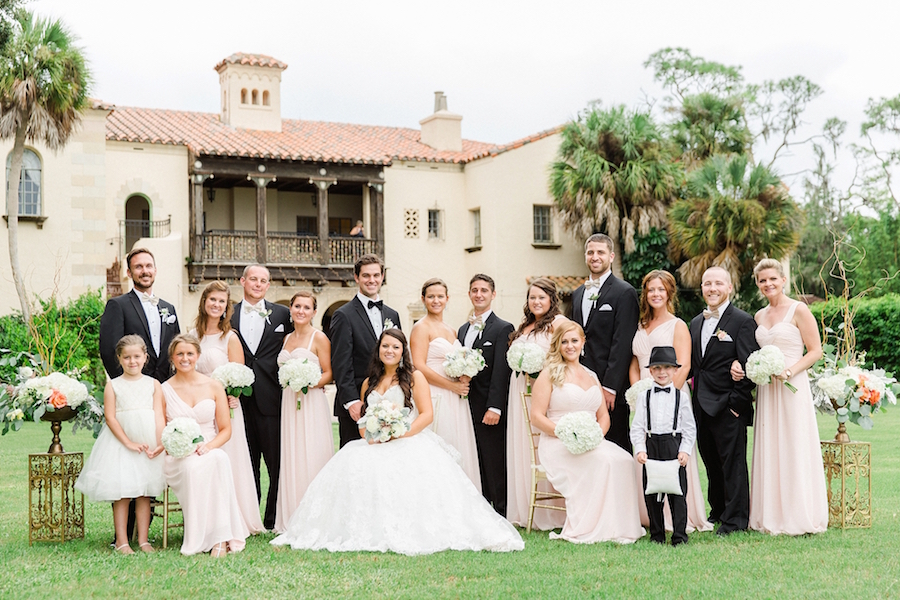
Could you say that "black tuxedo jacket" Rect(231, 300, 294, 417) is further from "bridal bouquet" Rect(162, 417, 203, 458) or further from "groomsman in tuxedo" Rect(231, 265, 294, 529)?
Answer: "bridal bouquet" Rect(162, 417, 203, 458)

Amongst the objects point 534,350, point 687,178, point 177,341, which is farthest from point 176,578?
point 687,178

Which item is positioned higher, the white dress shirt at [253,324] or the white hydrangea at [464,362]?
the white dress shirt at [253,324]

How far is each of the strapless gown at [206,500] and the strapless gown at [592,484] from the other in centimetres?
238

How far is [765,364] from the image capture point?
7.47 m

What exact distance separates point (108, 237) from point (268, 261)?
3.97 m

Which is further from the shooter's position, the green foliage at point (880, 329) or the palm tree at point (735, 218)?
the green foliage at point (880, 329)

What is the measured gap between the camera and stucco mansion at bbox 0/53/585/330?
24.3m

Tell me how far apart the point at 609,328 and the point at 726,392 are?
3.39 feet

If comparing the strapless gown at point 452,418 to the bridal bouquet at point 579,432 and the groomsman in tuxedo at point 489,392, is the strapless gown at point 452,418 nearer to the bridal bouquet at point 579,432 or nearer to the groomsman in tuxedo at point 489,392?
the groomsman in tuxedo at point 489,392

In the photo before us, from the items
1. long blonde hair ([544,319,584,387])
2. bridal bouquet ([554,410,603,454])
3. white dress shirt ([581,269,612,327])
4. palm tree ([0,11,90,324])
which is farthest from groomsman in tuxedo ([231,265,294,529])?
palm tree ([0,11,90,324])

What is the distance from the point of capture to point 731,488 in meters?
7.80

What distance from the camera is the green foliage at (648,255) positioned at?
26844mm

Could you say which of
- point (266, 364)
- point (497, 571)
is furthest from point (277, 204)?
point (497, 571)

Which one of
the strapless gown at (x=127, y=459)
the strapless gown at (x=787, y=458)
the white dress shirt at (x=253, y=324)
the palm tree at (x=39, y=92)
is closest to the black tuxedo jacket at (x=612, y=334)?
the strapless gown at (x=787, y=458)
